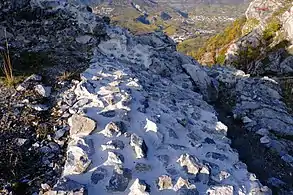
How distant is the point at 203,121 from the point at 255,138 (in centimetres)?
329

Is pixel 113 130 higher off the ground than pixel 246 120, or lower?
higher

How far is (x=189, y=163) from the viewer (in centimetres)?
941

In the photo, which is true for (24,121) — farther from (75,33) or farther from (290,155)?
(290,155)

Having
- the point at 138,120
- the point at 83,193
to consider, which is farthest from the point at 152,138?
the point at 83,193

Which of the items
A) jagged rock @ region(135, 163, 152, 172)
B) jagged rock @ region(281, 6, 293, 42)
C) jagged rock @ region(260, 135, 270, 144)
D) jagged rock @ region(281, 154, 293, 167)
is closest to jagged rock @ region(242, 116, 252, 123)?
jagged rock @ region(260, 135, 270, 144)

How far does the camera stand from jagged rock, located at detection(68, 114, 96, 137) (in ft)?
32.8

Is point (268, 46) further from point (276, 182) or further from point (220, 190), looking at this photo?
point (220, 190)

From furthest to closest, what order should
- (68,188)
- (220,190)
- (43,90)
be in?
(43,90), (220,190), (68,188)

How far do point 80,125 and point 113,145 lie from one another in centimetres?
131

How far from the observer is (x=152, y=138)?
1032 cm

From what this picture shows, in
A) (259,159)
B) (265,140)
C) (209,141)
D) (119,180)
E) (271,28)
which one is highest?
(119,180)

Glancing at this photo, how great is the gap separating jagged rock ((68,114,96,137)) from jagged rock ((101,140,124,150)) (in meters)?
0.75

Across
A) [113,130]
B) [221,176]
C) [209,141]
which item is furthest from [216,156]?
[113,130]

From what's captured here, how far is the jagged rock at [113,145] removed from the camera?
939cm
